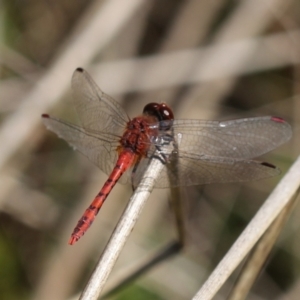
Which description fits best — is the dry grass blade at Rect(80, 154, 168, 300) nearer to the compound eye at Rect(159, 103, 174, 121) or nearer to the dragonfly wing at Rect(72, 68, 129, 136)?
the compound eye at Rect(159, 103, 174, 121)

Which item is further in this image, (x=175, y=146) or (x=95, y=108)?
(x=95, y=108)

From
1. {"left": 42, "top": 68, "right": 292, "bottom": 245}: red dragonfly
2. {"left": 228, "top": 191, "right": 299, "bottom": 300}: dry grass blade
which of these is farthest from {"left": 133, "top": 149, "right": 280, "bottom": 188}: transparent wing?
{"left": 228, "top": 191, "right": 299, "bottom": 300}: dry grass blade

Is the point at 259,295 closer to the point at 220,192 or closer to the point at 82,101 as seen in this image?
the point at 220,192

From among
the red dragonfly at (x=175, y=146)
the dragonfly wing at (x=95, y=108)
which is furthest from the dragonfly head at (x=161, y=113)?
the dragonfly wing at (x=95, y=108)

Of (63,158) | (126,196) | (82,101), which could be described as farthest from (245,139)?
(63,158)

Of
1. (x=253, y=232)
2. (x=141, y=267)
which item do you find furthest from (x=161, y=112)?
(x=253, y=232)

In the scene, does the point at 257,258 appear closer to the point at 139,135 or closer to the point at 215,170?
the point at 215,170

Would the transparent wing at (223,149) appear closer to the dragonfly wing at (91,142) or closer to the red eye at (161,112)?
the red eye at (161,112)
